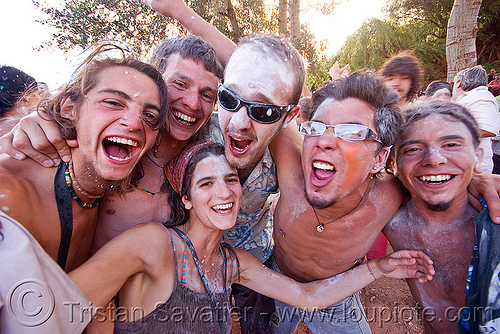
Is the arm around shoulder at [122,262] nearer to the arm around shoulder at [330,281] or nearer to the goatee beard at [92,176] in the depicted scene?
the goatee beard at [92,176]

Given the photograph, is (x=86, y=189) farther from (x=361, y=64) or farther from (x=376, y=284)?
(x=361, y=64)

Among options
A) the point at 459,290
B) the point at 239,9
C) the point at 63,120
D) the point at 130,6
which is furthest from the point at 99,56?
the point at 239,9

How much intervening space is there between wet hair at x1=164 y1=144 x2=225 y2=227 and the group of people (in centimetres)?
1

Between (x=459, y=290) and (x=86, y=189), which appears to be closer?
(x=86, y=189)

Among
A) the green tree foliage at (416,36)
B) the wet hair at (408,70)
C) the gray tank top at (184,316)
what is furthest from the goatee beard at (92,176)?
the green tree foliage at (416,36)

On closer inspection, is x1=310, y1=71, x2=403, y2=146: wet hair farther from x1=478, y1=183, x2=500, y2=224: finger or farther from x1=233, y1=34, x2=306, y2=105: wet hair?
x1=478, y1=183, x2=500, y2=224: finger

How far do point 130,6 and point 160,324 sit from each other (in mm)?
9864

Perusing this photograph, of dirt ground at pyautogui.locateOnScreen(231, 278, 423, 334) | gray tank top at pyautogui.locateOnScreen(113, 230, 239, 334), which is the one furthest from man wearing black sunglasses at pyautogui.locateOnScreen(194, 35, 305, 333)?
dirt ground at pyautogui.locateOnScreen(231, 278, 423, 334)

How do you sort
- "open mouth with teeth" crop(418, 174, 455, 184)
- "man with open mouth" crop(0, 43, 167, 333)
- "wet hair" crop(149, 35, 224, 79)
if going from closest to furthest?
"man with open mouth" crop(0, 43, 167, 333) → "open mouth with teeth" crop(418, 174, 455, 184) → "wet hair" crop(149, 35, 224, 79)

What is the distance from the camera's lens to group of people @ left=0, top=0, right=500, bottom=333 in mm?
1634

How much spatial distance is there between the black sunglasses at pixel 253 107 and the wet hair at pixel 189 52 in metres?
0.34

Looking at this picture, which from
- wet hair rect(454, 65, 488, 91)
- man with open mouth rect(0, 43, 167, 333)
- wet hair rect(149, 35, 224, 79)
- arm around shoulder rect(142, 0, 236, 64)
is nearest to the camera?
man with open mouth rect(0, 43, 167, 333)

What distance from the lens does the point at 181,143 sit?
2.37 metres

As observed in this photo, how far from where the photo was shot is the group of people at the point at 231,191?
1634 millimetres
